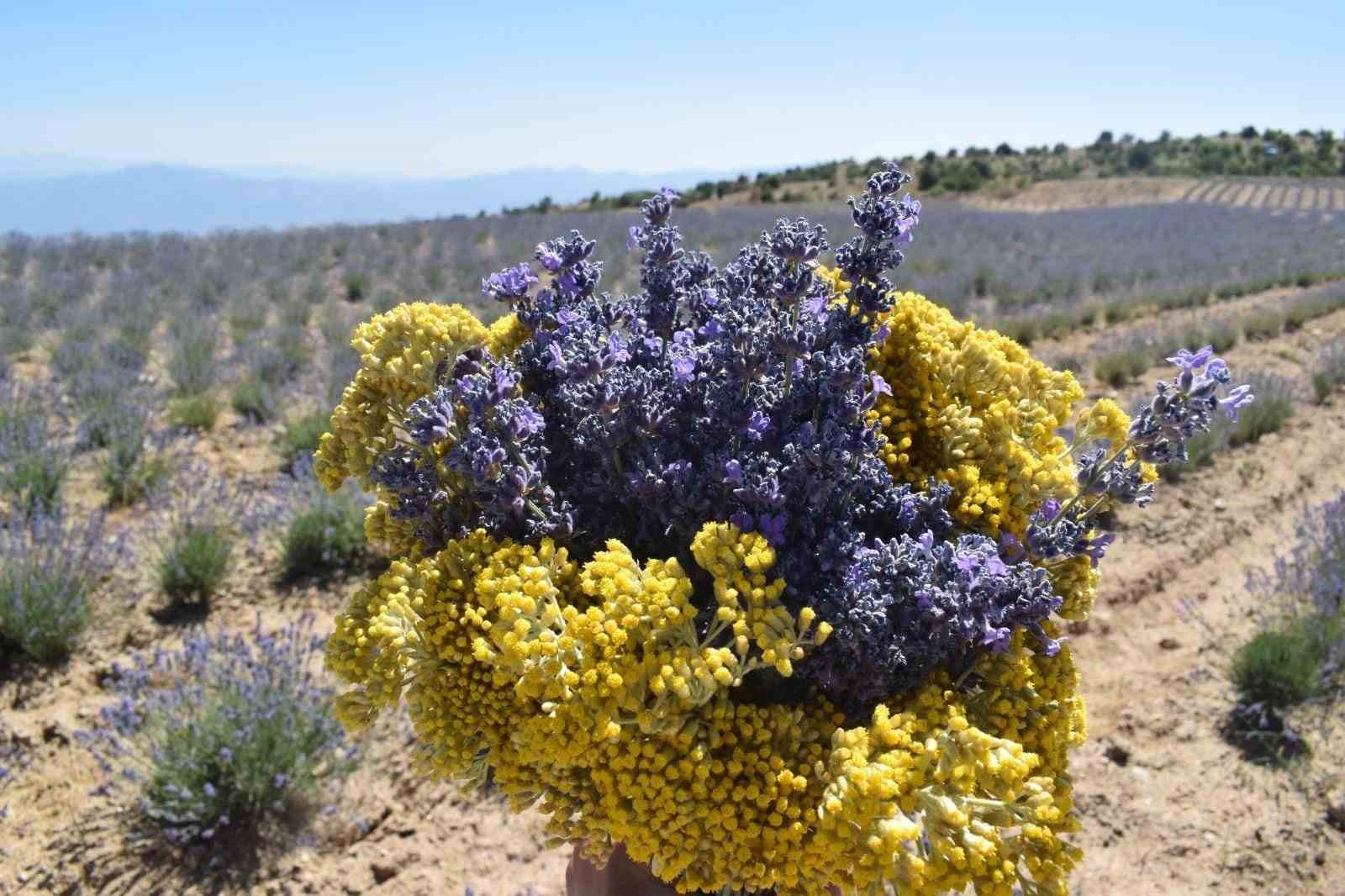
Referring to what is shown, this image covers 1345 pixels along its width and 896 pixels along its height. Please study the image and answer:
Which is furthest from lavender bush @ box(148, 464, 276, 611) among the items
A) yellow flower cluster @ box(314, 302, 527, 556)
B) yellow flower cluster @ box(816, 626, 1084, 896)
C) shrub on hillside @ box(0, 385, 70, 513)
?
yellow flower cluster @ box(816, 626, 1084, 896)

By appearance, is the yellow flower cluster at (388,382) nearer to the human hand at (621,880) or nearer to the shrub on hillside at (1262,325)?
the human hand at (621,880)

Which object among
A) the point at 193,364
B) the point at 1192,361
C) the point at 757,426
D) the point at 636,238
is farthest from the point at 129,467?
the point at 1192,361

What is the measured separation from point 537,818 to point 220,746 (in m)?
1.21

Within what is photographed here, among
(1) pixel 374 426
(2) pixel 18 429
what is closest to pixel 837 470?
(1) pixel 374 426

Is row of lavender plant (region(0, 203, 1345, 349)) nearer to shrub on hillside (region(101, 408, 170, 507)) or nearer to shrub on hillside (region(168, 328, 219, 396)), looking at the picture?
shrub on hillside (region(168, 328, 219, 396))

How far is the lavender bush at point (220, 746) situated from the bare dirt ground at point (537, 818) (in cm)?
14

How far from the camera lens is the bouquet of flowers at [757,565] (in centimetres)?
110

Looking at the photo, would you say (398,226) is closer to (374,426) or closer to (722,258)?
(722,258)

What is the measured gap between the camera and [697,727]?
3.82ft

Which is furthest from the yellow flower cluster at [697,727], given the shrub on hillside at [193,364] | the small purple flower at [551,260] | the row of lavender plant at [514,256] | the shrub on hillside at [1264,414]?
the row of lavender plant at [514,256]

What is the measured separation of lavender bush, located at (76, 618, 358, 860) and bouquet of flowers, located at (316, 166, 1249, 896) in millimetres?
2062

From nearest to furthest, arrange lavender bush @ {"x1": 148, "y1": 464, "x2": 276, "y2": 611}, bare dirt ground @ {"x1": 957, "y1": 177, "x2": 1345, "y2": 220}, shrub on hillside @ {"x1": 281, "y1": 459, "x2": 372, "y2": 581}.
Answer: lavender bush @ {"x1": 148, "y1": 464, "x2": 276, "y2": 611}, shrub on hillside @ {"x1": 281, "y1": 459, "x2": 372, "y2": 581}, bare dirt ground @ {"x1": 957, "y1": 177, "x2": 1345, "y2": 220}

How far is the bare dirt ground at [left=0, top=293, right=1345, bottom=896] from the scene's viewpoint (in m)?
2.97

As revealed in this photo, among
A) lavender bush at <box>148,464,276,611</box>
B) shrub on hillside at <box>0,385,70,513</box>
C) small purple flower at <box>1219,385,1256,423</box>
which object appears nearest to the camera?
small purple flower at <box>1219,385,1256,423</box>
